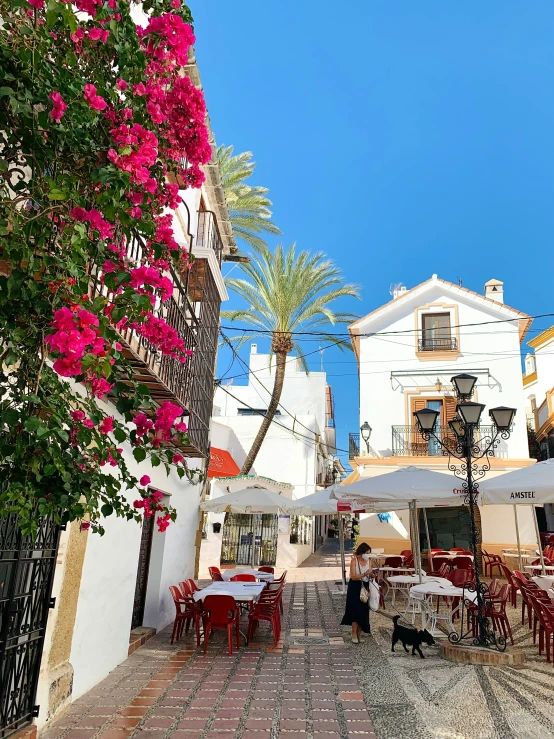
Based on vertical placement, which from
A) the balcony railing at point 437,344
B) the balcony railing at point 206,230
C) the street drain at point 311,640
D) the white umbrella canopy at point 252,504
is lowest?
the street drain at point 311,640

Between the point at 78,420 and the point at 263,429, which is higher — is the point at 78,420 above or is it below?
below

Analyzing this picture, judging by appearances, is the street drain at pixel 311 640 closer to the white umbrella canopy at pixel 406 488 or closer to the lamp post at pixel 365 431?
the white umbrella canopy at pixel 406 488

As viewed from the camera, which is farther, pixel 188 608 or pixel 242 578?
pixel 242 578

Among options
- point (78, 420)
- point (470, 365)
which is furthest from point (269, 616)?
point (470, 365)

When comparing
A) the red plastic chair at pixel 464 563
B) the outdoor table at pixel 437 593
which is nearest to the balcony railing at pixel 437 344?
the red plastic chair at pixel 464 563

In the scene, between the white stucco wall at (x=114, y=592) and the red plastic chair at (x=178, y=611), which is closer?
the white stucco wall at (x=114, y=592)

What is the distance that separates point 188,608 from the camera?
902cm

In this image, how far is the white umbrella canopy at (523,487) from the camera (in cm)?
923

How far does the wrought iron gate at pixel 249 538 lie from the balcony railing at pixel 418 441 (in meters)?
5.71

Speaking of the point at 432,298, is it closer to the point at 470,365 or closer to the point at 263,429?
the point at 470,365

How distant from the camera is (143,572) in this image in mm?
9688

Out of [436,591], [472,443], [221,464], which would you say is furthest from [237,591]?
[221,464]

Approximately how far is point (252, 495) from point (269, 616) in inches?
206

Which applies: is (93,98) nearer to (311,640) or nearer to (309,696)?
(309,696)
